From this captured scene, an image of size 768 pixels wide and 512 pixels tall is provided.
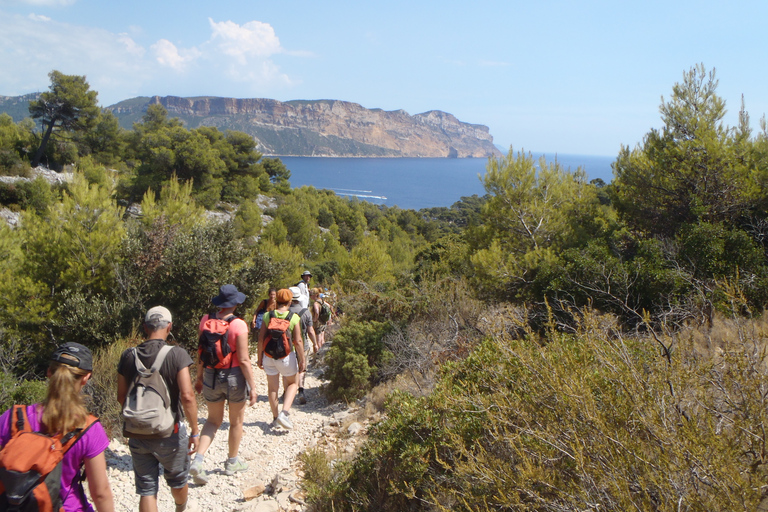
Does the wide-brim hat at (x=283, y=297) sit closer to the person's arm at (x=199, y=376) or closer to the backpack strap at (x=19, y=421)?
the person's arm at (x=199, y=376)

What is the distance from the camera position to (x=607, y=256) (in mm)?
8508

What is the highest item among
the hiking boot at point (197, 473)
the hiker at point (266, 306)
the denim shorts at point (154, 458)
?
the hiker at point (266, 306)

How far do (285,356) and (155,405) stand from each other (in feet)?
7.42

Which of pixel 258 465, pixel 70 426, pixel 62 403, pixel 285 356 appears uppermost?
pixel 62 403

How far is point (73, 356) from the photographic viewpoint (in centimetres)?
232

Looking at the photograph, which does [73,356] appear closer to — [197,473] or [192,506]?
[192,506]

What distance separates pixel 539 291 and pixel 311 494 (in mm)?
6946

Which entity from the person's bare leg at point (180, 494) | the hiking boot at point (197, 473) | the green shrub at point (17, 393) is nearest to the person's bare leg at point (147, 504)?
the person's bare leg at point (180, 494)

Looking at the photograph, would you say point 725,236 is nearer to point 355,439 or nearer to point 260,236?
point 355,439

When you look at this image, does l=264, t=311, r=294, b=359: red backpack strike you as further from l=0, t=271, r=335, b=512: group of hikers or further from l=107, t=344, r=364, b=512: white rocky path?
l=107, t=344, r=364, b=512: white rocky path

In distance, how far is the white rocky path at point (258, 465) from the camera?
3896 mm

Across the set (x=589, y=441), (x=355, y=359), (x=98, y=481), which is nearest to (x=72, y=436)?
(x=98, y=481)

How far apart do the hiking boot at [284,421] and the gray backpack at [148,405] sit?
244cm

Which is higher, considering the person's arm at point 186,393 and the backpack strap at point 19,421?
the backpack strap at point 19,421
